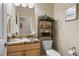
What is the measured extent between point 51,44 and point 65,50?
6.7 inches

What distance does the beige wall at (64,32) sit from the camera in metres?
1.46

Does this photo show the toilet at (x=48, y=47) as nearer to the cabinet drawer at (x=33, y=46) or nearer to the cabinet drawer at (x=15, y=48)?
the cabinet drawer at (x=33, y=46)

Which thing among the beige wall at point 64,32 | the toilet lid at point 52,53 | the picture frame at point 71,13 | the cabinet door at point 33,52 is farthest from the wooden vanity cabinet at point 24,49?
the picture frame at point 71,13

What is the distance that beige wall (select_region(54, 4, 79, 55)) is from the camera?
1456 mm

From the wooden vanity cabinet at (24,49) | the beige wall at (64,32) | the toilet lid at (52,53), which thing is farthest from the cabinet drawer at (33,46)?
the beige wall at (64,32)

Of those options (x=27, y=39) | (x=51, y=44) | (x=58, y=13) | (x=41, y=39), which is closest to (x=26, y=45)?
(x=27, y=39)

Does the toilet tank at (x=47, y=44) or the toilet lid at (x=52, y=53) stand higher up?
the toilet tank at (x=47, y=44)

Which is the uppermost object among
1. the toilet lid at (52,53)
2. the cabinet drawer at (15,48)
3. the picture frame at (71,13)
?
the picture frame at (71,13)

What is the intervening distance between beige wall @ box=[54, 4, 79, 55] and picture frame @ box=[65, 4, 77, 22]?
0.04 meters

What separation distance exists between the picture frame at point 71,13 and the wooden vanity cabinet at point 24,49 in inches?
17.6

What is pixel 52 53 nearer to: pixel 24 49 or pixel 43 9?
pixel 24 49

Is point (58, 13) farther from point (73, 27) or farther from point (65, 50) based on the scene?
point (65, 50)

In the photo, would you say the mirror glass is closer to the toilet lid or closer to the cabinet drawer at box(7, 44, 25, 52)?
the cabinet drawer at box(7, 44, 25, 52)

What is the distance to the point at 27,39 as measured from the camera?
4.97 ft
